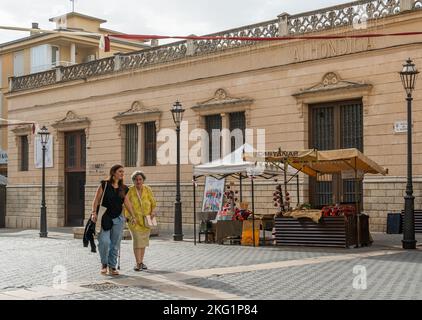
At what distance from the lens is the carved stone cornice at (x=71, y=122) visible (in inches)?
1291

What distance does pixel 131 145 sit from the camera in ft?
101

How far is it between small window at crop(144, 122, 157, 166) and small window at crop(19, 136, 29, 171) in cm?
966

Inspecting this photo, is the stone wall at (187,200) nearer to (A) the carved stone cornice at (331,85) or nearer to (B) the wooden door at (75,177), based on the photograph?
(B) the wooden door at (75,177)

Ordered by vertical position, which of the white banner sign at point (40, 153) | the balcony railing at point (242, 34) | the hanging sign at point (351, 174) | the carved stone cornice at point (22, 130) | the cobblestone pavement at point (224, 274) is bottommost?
the cobblestone pavement at point (224, 274)

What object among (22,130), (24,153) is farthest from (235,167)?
(24,153)

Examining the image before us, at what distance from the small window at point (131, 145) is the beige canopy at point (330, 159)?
39.6 ft

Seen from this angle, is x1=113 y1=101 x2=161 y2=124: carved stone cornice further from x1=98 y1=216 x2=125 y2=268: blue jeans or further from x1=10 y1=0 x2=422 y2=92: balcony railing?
x1=98 y1=216 x2=125 y2=268: blue jeans

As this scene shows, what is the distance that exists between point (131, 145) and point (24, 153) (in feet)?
29.7

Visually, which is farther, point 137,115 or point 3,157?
point 3,157

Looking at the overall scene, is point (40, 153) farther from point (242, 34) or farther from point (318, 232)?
point (318, 232)

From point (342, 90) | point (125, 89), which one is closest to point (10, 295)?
point (342, 90)

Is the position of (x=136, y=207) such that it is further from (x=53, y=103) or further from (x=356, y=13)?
(x=53, y=103)

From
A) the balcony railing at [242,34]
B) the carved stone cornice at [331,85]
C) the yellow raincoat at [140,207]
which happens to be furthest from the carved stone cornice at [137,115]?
the yellow raincoat at [140,207]

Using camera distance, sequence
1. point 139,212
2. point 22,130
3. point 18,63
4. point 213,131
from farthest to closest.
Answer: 1. point 18,63
2. point 22,130
3. point 213,131
4. point 139,212
